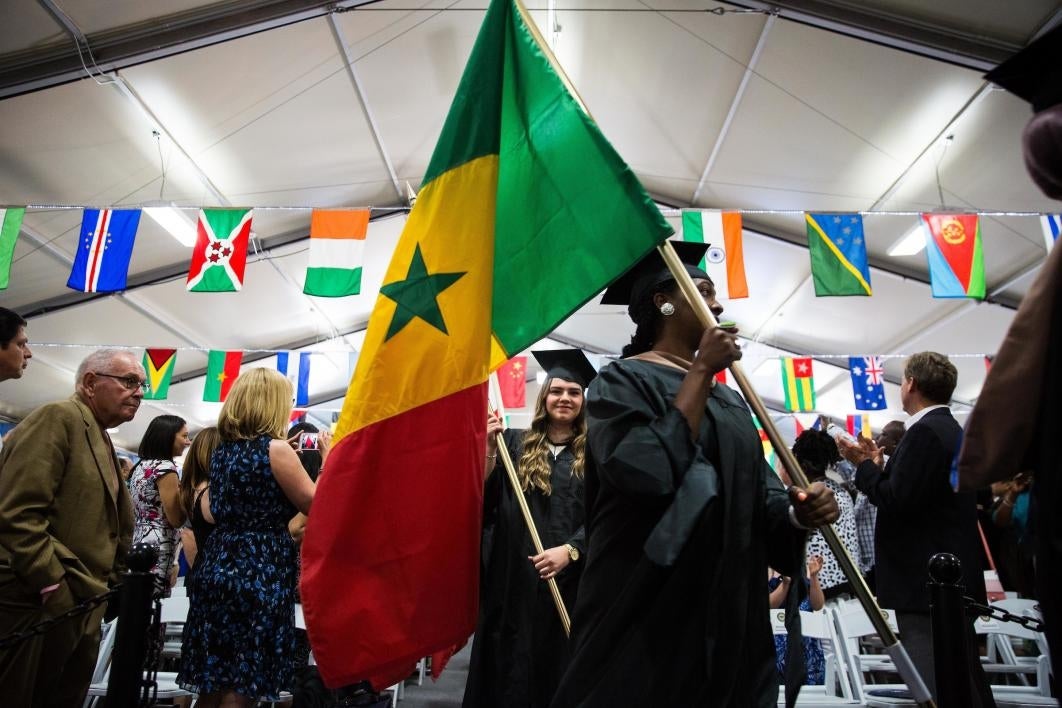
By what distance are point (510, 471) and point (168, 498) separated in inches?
97.7

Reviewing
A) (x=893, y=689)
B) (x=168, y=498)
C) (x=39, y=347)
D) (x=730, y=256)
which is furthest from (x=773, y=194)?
(x=39, y=347)

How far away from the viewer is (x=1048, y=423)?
3.44ft

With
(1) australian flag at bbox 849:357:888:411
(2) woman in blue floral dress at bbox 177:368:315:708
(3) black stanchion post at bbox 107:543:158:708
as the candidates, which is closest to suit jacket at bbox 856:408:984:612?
(2) woman in blue floral dress at bbox 177:368:315:708

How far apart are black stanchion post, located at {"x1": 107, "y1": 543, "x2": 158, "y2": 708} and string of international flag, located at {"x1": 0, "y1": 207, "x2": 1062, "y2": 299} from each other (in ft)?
19.1

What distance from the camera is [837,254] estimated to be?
312 inches

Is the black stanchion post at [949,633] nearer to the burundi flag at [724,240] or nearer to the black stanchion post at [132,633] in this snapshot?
the black stanchion post at [132,633]

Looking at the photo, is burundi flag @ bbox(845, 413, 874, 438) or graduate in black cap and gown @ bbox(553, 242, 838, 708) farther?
burundi flag @ bbox(845, 413, 874, 438)

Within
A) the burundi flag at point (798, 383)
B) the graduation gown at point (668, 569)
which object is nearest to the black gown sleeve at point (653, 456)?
the graduation gown at point (668, 569)

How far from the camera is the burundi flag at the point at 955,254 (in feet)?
25.3

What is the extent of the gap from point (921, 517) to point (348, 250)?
6.59 m

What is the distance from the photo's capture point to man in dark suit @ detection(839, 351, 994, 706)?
2.82 meters

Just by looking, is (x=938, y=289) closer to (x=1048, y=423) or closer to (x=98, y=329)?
(x=1048, y=423)

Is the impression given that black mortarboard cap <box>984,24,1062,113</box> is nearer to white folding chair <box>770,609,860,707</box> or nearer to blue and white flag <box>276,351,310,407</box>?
white folding chair <box>770,609,860,707</box>

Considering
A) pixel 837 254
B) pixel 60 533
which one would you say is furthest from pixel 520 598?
pixel 837 254
